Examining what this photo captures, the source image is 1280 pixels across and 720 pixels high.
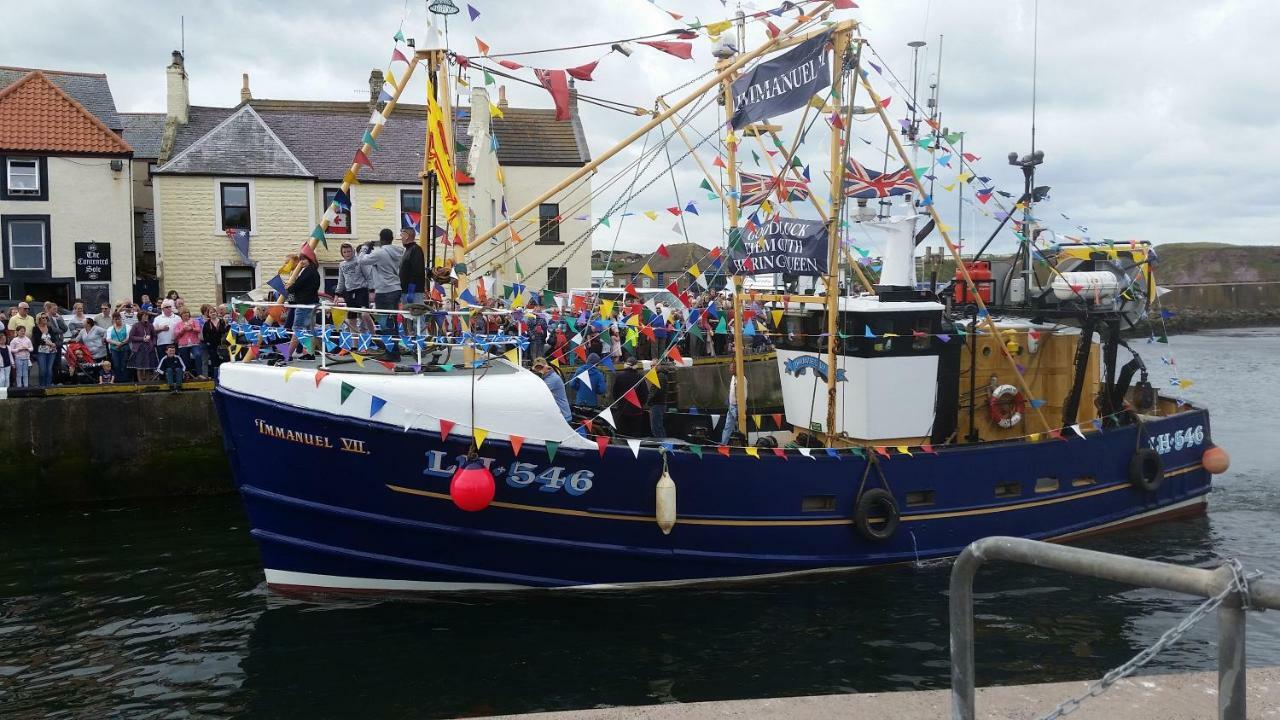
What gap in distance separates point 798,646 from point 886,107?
6574 mm

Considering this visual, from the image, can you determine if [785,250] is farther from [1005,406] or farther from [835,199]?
[1005,406]

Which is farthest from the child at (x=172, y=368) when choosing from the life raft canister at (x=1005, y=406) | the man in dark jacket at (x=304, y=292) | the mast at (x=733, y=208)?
the life raft canister at (x=1005, y=406)

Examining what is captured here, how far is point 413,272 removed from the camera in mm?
10289

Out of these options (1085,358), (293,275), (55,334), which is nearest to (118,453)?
(55,334)

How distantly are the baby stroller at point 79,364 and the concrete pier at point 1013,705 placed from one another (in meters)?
15.2

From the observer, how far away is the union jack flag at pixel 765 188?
1138 cm

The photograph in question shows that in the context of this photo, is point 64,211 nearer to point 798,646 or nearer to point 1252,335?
point 798,646

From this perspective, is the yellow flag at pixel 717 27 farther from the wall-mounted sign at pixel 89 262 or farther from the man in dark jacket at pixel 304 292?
the wall-mounted sign at pixel 89 262

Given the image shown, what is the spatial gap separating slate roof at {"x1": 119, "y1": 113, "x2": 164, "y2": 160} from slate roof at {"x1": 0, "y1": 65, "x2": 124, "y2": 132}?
2.17 metres

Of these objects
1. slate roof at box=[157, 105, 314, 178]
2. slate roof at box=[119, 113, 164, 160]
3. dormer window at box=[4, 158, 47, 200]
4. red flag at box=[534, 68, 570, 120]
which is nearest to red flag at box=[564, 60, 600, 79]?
red flag at box=[534, 68, 570, 120]

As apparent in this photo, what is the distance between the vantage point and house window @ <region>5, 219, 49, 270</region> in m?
25.3

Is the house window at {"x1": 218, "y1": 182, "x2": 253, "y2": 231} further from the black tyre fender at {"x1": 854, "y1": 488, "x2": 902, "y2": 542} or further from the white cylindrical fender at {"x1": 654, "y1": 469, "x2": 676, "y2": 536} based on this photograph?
the black tyre fender at {"x1": 854, "y1": 488, "x2": 902, "y2": 542}

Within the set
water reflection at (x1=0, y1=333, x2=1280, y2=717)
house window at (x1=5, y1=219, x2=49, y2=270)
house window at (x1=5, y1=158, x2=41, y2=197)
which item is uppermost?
house window at (x1=5, y1=158, x2=41, y2=197)

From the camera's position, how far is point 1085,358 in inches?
492
